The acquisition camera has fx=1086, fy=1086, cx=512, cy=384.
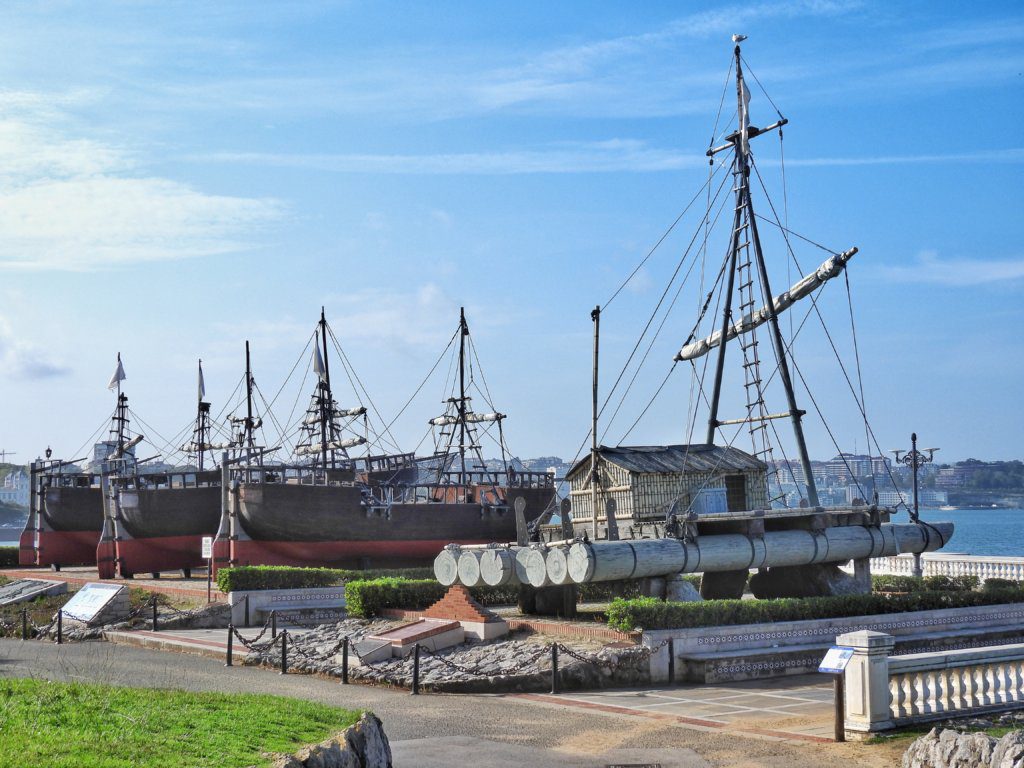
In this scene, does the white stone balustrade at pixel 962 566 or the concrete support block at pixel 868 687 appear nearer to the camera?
the concrete support block at pixel 868 687

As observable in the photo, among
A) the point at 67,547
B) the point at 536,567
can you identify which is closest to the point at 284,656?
the point at 536,567

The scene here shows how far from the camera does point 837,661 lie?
14586 mm

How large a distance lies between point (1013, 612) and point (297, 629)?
1707 centimetres

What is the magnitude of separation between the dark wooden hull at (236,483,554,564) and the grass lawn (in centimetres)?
2630

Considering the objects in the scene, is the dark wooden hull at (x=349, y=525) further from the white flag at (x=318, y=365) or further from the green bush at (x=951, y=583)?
the green bush at (x=951, y=583)

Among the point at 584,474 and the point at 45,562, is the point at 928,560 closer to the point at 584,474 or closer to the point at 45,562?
the point at 584,474

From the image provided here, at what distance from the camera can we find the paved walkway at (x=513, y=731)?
531 inches

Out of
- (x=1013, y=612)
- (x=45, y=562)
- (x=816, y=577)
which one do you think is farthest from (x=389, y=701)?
(x=45, y=562)

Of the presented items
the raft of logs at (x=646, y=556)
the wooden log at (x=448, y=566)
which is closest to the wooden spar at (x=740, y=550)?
the raft of logs at (x=646, y=556)

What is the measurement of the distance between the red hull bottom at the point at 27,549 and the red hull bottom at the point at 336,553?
587 inches

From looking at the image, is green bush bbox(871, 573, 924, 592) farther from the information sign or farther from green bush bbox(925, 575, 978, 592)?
the information sign

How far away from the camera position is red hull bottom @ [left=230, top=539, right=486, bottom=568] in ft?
131

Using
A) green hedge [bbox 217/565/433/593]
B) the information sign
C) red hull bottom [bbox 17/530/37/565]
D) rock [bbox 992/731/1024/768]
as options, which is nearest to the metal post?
the information sign

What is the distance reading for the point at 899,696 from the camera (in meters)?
15.1
